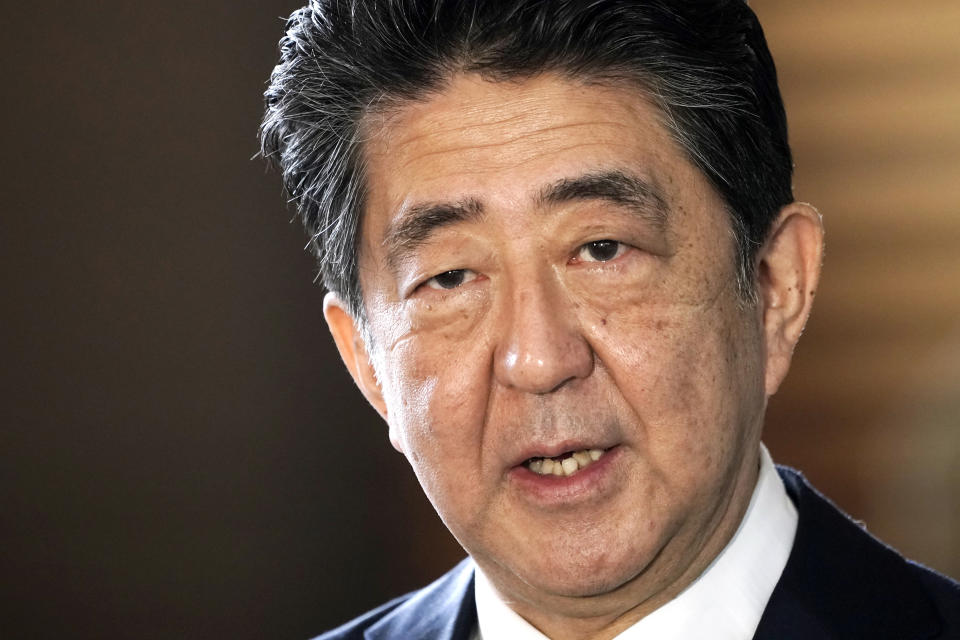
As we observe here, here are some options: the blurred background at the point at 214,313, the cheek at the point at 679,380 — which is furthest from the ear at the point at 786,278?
the blurred background at the point at 214,313

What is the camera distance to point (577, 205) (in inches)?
69.7

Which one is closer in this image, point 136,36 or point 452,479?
point 452,479

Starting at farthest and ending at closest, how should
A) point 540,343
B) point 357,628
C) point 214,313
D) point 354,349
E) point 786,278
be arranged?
point 214,313
point 357,628
point 354,349
point 786,278
point 540,343

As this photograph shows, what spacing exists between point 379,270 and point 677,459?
550 millimetres

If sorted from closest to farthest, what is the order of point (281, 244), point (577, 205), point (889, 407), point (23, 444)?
point (577, 205)
point (23, 444)
point (889, 407)
point (281, 244)

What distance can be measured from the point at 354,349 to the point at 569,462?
22.4 inches

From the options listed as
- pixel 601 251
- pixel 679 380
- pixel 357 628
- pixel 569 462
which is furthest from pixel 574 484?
pixel 357 628

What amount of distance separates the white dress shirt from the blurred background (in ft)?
5.15

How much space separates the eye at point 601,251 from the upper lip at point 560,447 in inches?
10.4

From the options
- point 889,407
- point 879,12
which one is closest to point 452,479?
point 889,407

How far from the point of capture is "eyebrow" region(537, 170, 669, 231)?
1.76m

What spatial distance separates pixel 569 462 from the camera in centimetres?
177

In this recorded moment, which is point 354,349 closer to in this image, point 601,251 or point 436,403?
point 436,403

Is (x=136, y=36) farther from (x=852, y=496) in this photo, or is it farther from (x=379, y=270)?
(x=852, y=496)
